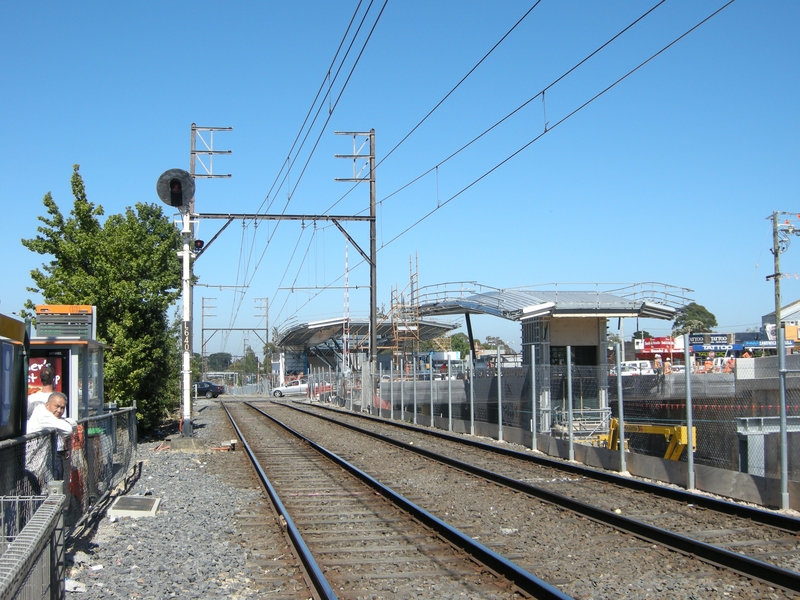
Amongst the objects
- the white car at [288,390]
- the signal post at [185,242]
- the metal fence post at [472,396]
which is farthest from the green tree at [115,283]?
the white car at [288,390]

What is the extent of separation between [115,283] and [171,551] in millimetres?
12921

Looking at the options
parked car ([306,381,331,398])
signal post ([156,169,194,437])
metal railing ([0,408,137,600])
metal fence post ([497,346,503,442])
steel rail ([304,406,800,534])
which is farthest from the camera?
parked car ([306,381,331,398])

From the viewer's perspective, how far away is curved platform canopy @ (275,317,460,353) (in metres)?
65.6

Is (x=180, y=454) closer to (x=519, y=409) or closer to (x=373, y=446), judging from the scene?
(x=373, y=446)

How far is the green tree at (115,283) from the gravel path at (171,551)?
24.9 ft

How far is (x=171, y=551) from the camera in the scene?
841 cm

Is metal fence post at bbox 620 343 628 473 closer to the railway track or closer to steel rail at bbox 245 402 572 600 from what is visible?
the railway track

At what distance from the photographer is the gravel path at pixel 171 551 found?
6.95 metres

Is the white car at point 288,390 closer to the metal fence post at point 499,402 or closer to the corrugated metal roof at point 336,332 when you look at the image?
the corrugated metal roof at point 336,332

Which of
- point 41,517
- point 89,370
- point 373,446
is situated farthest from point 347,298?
point 41,517

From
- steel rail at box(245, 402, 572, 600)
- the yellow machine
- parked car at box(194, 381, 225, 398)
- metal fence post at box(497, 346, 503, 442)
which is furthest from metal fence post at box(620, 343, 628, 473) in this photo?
parked car at box(194, 381, 225, 398)

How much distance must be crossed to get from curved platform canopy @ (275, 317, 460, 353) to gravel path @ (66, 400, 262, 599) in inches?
1885

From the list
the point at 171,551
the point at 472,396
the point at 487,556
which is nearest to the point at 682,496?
the point at 487,556

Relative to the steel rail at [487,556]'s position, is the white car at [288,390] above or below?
below
